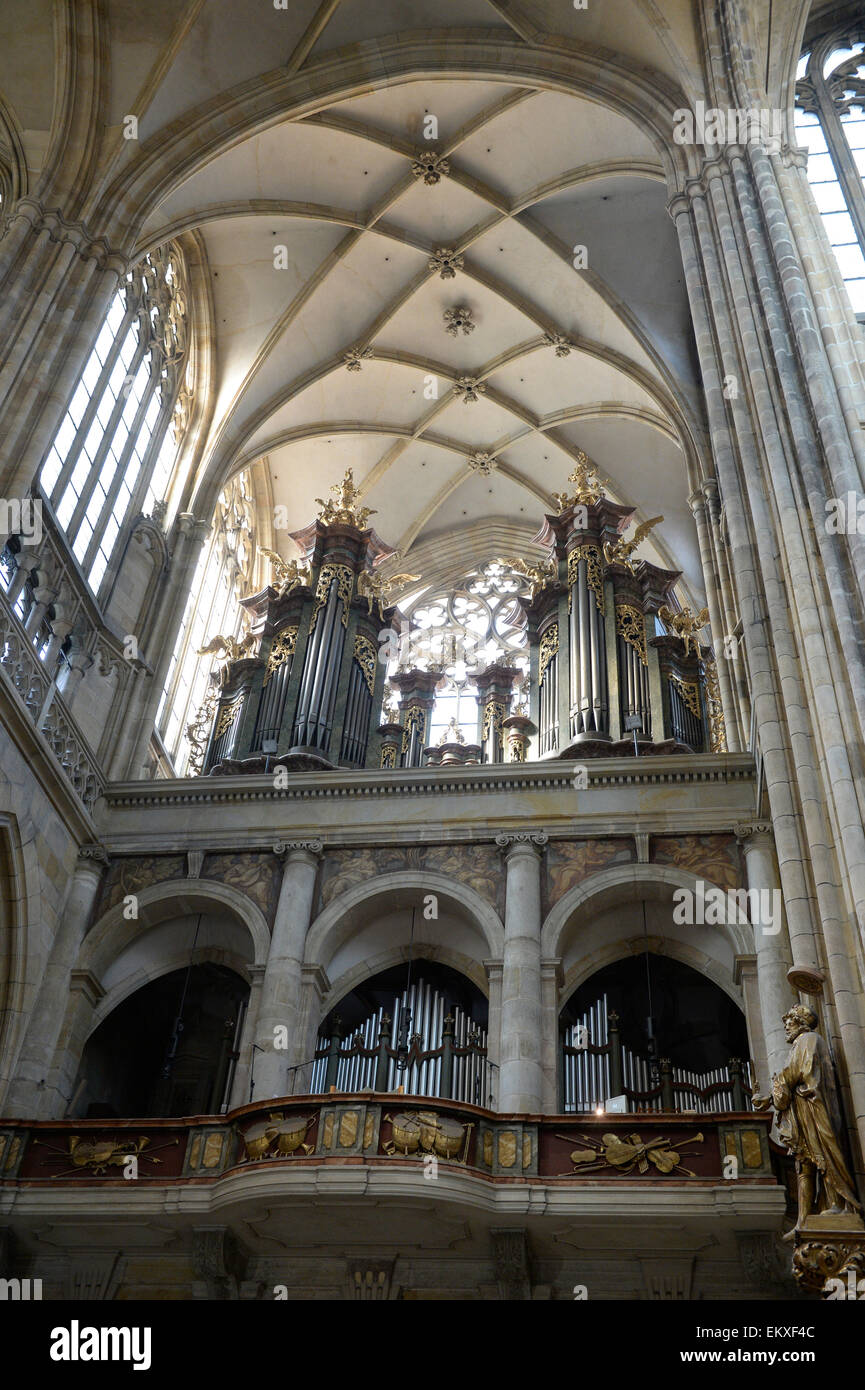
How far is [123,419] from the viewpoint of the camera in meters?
16.9

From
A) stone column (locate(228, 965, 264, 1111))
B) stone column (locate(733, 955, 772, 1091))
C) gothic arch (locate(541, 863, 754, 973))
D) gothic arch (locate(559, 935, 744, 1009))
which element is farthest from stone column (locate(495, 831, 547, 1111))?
stone column (locate(228, 965, 264, 1111))

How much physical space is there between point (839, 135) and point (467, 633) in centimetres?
1020

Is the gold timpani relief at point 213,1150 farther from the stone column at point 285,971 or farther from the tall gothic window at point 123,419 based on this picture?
the tall gothic window at point 123,419

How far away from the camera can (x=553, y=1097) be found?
457 inches

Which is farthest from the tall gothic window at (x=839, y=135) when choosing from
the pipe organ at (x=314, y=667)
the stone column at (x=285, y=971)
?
the stone column at (x=285, y=971)

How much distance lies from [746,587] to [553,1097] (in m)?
5.09

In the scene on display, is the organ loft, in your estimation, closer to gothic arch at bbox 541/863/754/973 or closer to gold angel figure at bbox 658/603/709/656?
gothic arch at bbox 541/863/754/973

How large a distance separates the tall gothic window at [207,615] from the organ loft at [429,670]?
0.48 feet

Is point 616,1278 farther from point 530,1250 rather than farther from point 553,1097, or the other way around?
point 553,1097

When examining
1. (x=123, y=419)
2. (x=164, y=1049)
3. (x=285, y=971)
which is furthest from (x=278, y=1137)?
(x=123, y=419)

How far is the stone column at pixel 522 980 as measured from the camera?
1157 cm

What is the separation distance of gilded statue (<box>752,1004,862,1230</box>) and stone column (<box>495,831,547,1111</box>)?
3616 millimetres
